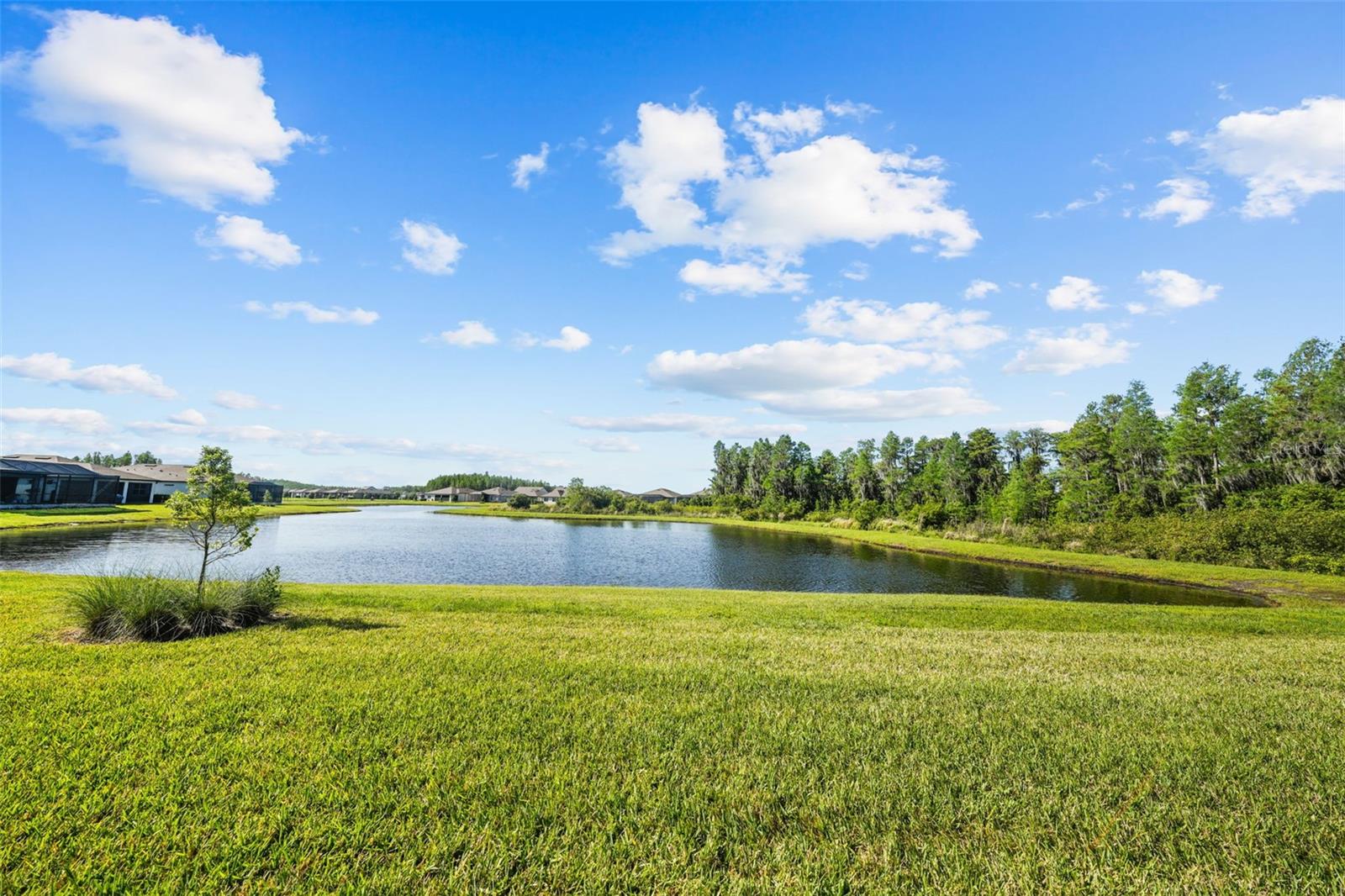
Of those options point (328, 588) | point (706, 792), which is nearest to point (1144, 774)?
point (706, 792)

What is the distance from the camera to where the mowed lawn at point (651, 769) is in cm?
306

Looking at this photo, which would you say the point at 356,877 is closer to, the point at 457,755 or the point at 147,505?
the point at 457,755

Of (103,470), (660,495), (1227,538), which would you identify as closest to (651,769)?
(1227,538)

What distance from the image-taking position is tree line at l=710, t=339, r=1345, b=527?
3797 cm

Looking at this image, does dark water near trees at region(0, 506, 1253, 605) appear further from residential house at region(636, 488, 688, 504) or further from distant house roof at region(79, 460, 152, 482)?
residential house at region(636, 488, 688, 504)

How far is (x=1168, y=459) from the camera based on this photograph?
47.5m

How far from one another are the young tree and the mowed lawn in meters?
2.12

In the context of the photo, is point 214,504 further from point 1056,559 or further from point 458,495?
point 458,495

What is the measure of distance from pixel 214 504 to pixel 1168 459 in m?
61.7

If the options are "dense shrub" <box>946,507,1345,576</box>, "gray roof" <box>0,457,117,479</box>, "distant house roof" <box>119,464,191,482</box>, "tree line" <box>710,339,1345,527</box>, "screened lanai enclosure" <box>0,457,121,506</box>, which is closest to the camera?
"dense shrub" <box>946,507,1345,576</box>

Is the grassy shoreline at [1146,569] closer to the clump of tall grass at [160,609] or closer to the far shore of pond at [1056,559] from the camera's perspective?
the far shore of pond at [1056,559]

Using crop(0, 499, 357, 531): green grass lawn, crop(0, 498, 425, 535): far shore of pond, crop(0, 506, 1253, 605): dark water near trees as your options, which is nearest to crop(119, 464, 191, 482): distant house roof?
crop(0, 498, 425, 535): far shore of pond

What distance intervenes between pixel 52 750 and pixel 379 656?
3006 millimetres

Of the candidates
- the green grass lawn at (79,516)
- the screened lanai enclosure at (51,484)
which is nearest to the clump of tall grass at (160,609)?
the green grass lawn at (79,516)
